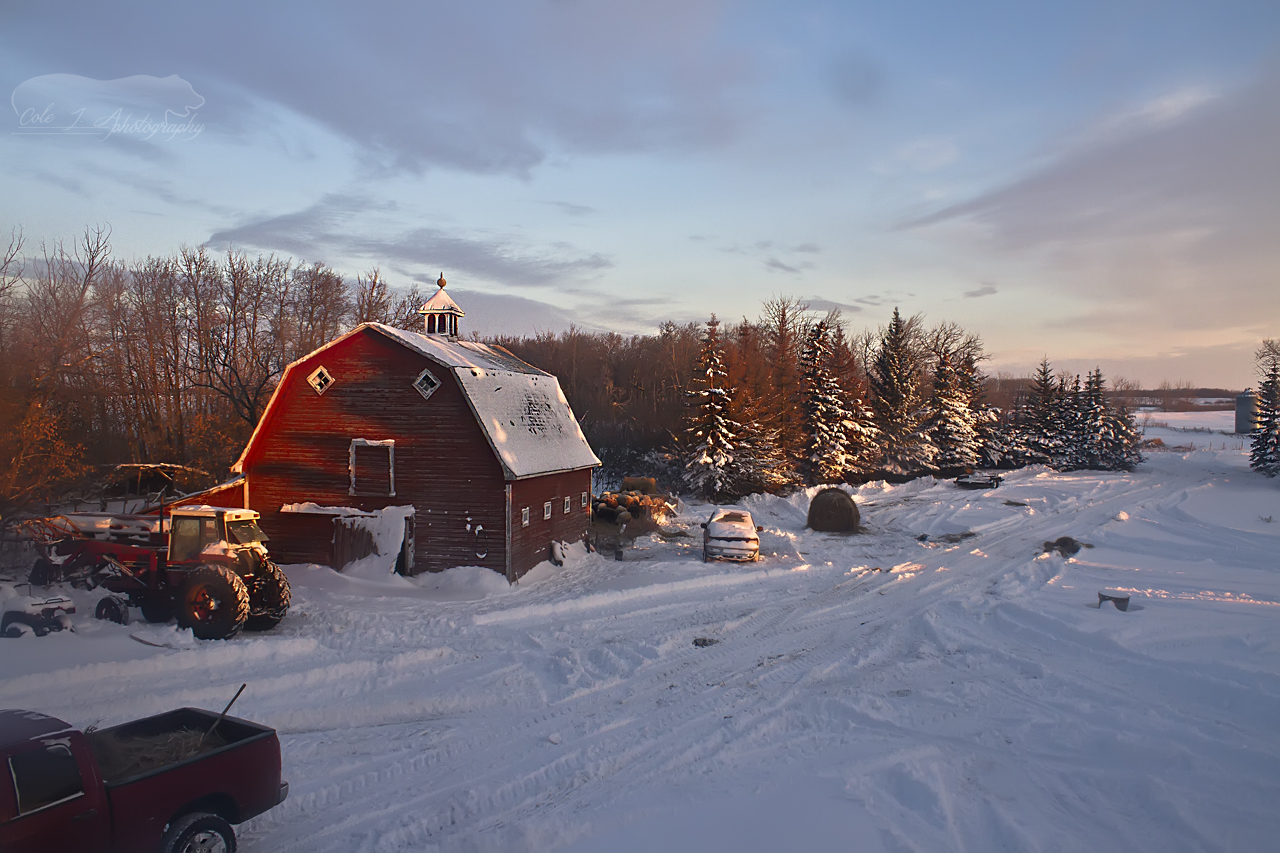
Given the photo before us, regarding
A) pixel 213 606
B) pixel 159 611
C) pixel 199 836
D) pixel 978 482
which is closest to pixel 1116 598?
pixel 199 836

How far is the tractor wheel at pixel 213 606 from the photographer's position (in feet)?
42.2

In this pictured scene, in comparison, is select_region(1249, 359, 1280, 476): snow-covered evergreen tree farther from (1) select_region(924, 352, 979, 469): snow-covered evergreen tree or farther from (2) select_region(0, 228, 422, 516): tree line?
(2) select_region(0, 228, 422, 516): tree line

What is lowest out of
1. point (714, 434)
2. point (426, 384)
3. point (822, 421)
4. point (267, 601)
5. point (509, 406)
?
point (267, 601)

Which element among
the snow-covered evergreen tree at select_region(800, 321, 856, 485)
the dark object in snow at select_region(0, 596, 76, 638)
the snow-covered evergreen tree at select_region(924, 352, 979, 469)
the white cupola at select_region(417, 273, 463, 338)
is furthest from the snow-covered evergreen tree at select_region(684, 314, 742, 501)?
the dark object in snow at select_region(0, 596, 76, 638)

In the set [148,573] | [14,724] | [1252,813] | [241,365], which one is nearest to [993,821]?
[1252,813]

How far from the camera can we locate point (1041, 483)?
150 ft

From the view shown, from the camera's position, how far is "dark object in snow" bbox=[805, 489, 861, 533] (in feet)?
91.3

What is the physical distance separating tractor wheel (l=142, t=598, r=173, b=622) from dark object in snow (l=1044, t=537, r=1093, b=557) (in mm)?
24729

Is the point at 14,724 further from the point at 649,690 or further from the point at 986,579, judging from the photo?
the point at 986,579

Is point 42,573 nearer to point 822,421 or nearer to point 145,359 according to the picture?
point 145,359

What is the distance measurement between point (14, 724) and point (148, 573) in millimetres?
9967

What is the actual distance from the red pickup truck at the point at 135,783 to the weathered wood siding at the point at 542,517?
12151 mm

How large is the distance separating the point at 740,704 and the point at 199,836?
277 inches

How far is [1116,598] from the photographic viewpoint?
14.7 meters
